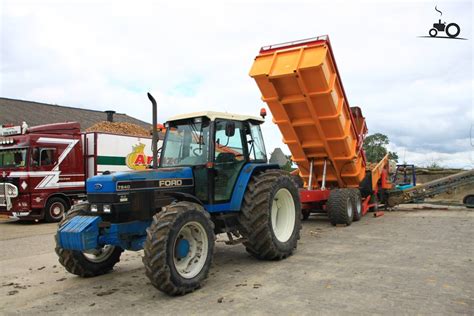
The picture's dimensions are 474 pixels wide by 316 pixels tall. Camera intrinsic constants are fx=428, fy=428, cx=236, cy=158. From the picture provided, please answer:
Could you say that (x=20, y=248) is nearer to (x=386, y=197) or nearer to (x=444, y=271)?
(x=444, y=271)

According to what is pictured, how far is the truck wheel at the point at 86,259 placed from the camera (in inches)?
222

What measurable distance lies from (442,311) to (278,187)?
3.06 metres

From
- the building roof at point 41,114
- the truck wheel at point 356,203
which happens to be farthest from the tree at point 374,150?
the building roof at point 41,114

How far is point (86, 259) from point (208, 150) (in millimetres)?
2221

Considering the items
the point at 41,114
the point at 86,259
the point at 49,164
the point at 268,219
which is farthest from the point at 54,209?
the point at 41,114

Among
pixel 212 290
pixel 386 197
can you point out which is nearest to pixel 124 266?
pixel 212 290

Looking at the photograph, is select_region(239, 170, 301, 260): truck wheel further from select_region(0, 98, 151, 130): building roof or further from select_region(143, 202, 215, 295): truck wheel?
select_region(0, 98, 151, 130): building roof

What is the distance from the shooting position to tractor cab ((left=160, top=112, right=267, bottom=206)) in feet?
19.9

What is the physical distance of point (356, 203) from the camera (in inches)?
429

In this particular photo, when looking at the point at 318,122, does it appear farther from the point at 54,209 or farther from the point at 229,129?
the point at 54,209

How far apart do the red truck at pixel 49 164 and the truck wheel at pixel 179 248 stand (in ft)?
29.4

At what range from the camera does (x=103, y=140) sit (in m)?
14.0

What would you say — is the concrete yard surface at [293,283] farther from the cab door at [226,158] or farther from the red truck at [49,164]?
the red truck at [49,164]

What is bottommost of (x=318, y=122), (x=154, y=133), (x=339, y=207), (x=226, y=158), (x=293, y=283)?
(x=293, y=283)
